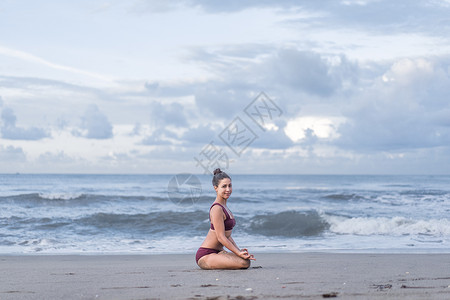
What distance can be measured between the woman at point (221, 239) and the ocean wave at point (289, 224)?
9524 millimetres

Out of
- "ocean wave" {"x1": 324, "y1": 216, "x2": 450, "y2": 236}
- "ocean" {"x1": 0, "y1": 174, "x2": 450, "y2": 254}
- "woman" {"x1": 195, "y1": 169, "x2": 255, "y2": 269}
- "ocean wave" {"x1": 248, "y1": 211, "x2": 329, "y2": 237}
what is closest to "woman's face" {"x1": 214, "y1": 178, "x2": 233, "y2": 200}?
"woman" {"x1": 195, "y1": 169, "x2": 255, "y2": 269}

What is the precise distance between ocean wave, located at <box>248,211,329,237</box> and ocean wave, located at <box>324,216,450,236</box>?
0.58m

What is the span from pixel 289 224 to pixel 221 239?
1198cm

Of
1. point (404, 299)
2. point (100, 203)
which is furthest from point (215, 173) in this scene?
point (100, 203)

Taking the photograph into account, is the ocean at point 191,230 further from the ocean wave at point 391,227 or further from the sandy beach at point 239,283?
the sandy beach at point 239,283

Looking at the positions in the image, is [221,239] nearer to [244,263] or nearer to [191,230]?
[244,263]

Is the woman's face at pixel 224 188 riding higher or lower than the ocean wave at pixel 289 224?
higher

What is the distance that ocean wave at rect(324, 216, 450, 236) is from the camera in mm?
15695

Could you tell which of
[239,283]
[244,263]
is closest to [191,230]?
[244,263]

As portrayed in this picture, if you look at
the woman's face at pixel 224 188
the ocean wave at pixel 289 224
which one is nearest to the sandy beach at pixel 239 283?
the woman's face at pixel 224 188

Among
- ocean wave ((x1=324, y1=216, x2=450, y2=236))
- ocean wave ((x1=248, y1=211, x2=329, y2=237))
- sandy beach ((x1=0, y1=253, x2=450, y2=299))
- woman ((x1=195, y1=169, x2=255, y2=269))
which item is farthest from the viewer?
ocean wave ((x1=248, y1=211, x2=329, y2=237))

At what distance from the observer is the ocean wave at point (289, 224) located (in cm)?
1639

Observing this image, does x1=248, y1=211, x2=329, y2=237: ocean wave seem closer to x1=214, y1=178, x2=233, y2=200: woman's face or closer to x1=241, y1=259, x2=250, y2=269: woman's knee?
x1=241, y1=259, x2=250, y2=269: woman's knee

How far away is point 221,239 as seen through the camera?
631cm
